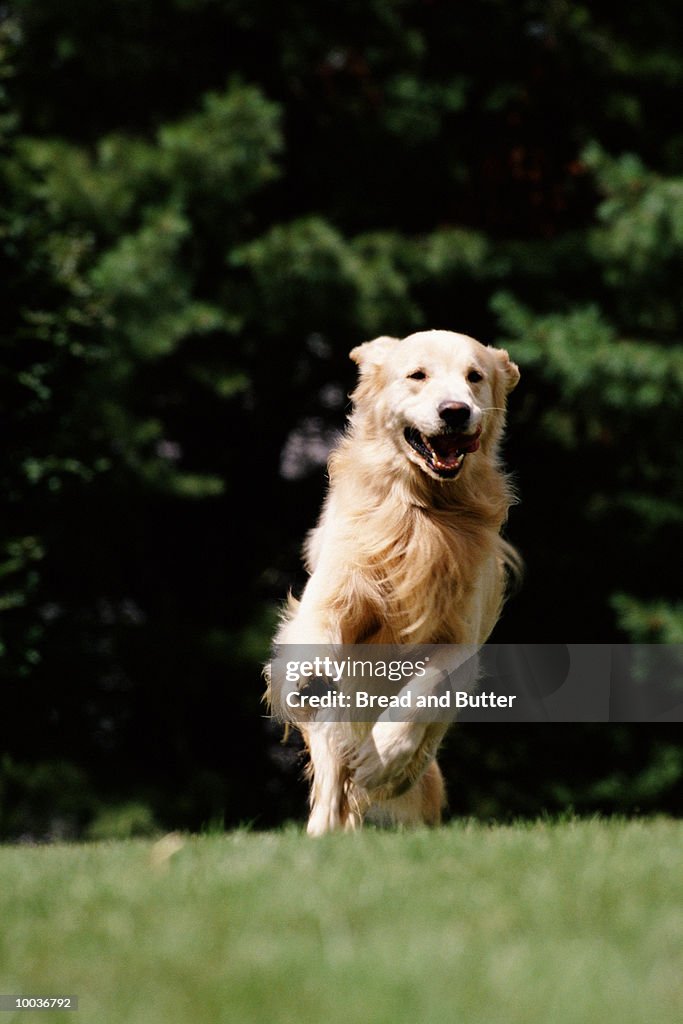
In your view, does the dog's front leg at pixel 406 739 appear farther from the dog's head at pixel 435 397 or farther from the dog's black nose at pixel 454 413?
the dog's black nose at pixel 454 413

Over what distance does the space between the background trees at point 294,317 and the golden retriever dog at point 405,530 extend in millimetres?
5025

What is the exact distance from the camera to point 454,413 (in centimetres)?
503

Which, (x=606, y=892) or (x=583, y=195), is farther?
(x=583, y=195)

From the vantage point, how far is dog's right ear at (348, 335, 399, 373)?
5.68 m

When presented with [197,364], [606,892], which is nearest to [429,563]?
[606,892]

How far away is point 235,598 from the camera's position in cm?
1358

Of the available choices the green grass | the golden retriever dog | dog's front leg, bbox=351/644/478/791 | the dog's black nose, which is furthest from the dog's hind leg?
the dog's black nose

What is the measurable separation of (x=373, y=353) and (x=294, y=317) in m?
6.68

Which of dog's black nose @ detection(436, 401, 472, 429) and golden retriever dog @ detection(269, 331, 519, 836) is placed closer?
dog's black nose @ detection(436, 401, 472, 429)

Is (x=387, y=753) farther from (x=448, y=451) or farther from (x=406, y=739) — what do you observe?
(x=448, y=451)

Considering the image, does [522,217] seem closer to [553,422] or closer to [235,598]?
[553,422]

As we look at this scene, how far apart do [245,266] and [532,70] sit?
12.6 ft

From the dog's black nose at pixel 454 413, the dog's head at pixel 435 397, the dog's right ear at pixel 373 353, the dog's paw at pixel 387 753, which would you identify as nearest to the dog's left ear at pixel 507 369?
the dog's head at pixel 435 397

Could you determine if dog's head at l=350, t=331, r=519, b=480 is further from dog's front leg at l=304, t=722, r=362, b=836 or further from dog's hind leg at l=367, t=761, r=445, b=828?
dog's hind leg at l=367, t=761, r=445, b=828
